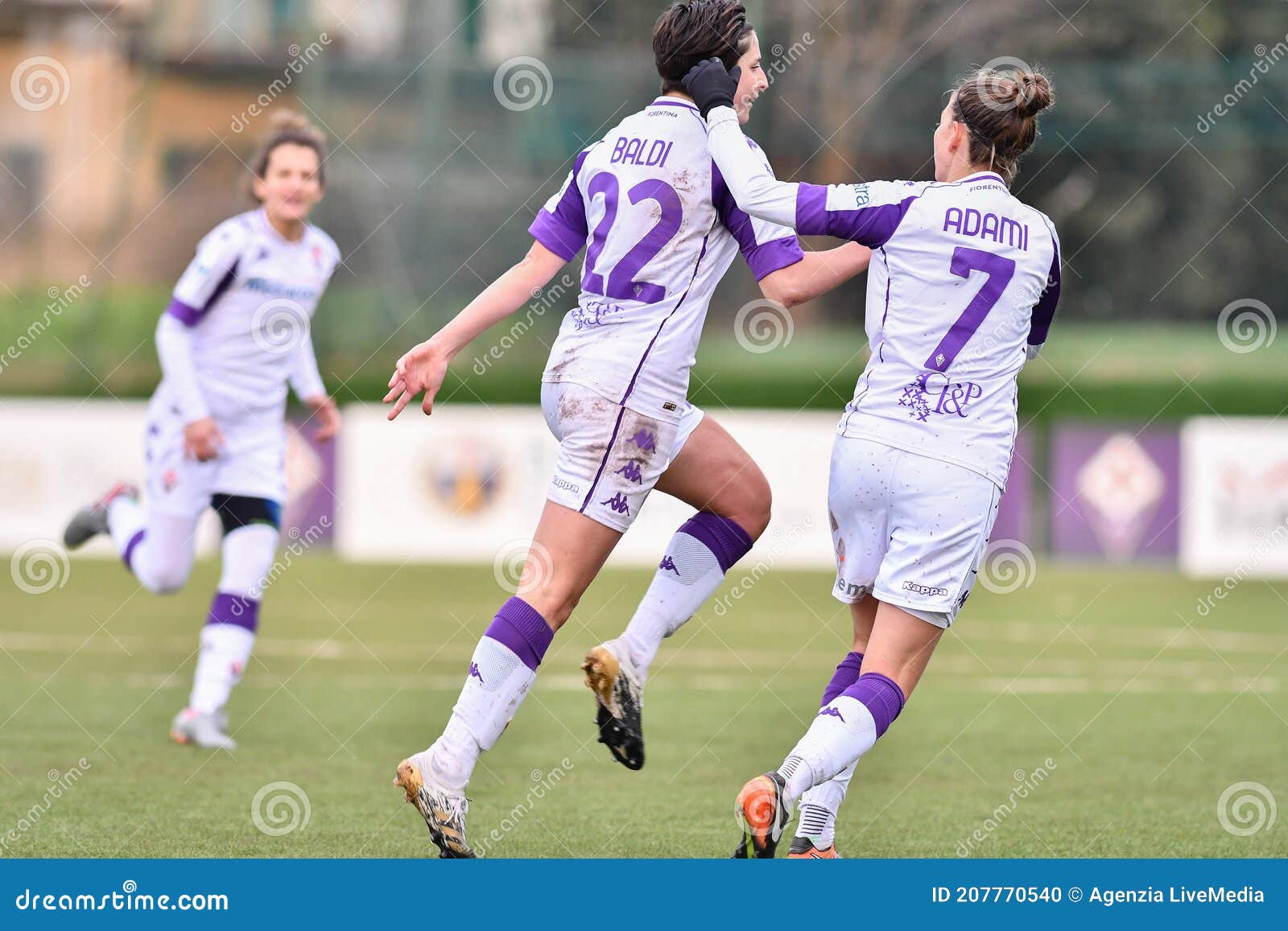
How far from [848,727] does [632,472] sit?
3.28 feet

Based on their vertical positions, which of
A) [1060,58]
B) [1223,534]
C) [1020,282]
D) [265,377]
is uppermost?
[1020,282]

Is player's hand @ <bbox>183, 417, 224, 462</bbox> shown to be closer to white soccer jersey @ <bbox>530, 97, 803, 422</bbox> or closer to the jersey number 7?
white soccer jersey @ <bbox>530, 97, 803, 422</bbox>

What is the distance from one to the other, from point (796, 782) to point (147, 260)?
22.8 m

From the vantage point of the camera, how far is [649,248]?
201 inches

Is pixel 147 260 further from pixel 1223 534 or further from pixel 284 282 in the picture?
pixel 284 282

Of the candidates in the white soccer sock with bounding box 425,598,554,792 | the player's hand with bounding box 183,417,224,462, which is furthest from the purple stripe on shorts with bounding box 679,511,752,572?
the player's hand with bounding box 183,417,224,462

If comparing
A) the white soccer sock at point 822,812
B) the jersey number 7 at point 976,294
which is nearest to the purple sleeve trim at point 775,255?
the jersey number 7 at point 976,294

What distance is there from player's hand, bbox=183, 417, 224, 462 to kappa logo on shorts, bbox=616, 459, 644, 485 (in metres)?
2.75

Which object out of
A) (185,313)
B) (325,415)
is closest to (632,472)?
(185,313)

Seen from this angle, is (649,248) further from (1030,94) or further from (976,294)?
(1030,94)

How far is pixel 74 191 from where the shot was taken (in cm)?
2777

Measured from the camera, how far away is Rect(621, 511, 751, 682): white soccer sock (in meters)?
5.51

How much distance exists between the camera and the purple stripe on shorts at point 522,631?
5.07 meters
